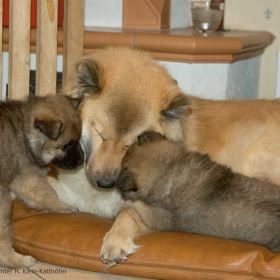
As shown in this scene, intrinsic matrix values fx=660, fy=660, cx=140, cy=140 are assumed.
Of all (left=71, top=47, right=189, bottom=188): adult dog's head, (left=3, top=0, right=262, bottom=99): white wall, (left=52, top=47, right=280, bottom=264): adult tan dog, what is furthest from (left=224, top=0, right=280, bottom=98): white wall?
(left=71, top=47, right=189, bottom=188): adult dog's head

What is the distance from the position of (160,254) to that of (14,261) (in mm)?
523

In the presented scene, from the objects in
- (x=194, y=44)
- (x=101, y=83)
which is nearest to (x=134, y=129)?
(x=101, y=83)

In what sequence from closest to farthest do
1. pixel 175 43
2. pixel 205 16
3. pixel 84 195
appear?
pixel 84 195, pixel 175 43, pixel 205 16

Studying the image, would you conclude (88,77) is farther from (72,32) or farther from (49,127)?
(72,32)

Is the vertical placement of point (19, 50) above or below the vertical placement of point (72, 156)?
above

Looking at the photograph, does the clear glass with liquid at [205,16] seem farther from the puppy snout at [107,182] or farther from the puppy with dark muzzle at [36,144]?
the puppy snout at [107,182]

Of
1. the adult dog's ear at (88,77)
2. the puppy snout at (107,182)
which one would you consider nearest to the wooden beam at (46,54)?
the adult dog's ear at (88,77)

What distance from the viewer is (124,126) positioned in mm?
2426

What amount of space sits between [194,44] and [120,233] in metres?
1.48

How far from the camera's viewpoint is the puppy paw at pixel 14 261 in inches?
92.3

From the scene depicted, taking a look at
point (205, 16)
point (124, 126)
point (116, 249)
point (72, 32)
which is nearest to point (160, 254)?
point (116, 249)

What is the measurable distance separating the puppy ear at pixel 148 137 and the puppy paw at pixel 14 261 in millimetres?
586

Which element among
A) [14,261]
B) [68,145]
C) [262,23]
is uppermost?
[262,23]

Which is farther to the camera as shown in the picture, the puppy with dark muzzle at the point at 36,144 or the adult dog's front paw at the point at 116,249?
the puppy with dark muzzle at the point at 36,144
